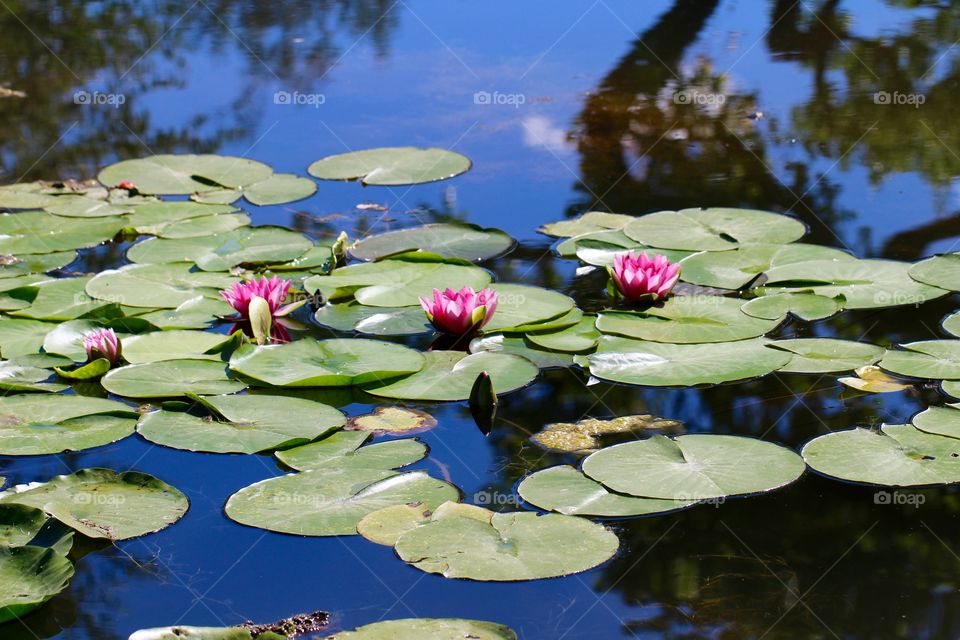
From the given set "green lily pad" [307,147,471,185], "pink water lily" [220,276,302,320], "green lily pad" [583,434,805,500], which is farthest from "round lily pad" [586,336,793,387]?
"green lily pad" [307,147,471,185]

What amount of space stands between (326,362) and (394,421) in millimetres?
392

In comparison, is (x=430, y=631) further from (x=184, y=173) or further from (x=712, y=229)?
(x=184, y=173)

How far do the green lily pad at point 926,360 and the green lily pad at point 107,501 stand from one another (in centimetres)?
190

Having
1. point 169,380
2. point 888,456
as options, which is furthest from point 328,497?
point 888,456

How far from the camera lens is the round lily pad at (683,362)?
2.94m

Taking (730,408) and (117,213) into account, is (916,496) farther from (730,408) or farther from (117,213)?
(117,213)

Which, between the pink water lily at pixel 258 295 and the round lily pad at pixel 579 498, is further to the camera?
the pink water lily at pixel 258 295

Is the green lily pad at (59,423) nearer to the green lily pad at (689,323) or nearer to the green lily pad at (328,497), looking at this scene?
the green lily pad at (328,497)

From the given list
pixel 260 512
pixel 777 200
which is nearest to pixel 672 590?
pixel 260 512

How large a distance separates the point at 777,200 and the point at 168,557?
2.88m

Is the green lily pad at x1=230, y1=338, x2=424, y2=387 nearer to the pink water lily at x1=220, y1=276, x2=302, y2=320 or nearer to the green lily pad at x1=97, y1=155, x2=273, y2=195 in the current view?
the pink water lily at x1=220, y1=276, x2=302, y2=320

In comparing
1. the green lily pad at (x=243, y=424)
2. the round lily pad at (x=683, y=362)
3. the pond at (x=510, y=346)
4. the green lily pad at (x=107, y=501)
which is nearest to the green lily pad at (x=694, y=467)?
the pond at (x=510, y=346)

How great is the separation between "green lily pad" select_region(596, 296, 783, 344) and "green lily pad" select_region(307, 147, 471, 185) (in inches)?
63.2

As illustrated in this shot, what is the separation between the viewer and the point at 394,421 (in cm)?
281
